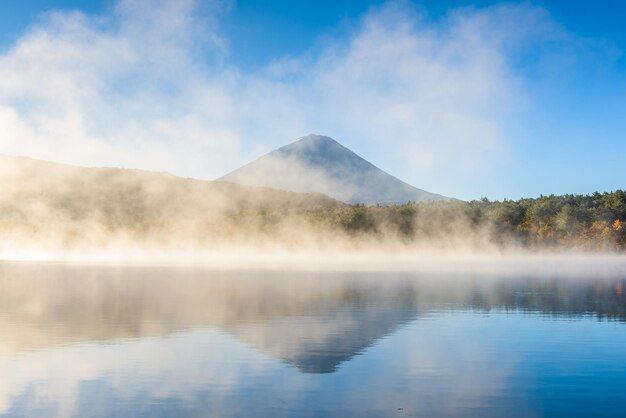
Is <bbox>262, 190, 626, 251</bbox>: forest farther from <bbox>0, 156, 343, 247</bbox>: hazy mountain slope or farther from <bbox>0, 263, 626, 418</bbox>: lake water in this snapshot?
<bbox>0, 263, 626, 418</bbox>: lake water

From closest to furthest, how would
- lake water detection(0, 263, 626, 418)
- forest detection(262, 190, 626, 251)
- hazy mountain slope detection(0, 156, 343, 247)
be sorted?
lake water detection(0, 263, 626, 418)
forest detection(262, 190, 626, 251)
hazy mountain slope detection(0, 156, 343, 247)

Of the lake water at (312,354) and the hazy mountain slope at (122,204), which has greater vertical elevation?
the hazy mountain slope at (122,204)

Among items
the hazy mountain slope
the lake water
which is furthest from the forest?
the lake water

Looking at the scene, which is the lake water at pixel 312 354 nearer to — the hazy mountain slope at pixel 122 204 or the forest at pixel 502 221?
the forest at pixel 502 221

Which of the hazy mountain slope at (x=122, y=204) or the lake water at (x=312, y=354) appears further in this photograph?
the hazy mountain slope at (x=122, y=204)

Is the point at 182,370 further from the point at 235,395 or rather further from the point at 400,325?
the point at 400,325

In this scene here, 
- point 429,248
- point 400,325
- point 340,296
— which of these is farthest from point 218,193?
point 400,325

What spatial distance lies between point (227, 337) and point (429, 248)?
77.9 m

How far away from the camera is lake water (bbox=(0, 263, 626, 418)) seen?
1155 cm

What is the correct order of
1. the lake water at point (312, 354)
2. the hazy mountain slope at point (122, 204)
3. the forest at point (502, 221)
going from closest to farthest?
1. the lake water at point (312, 354)
2. the forest at point (502, 221)
3. the hazy mountain slope at point (122, 204)

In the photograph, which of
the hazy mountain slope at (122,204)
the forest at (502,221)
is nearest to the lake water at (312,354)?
the forest at (502,221)

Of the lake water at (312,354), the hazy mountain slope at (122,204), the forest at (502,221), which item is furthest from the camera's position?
the hazy mountain slope at (122,204)

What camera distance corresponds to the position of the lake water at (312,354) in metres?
11.5

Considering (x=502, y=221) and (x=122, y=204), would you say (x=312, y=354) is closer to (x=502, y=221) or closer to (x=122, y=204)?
(x=502, y=221)
